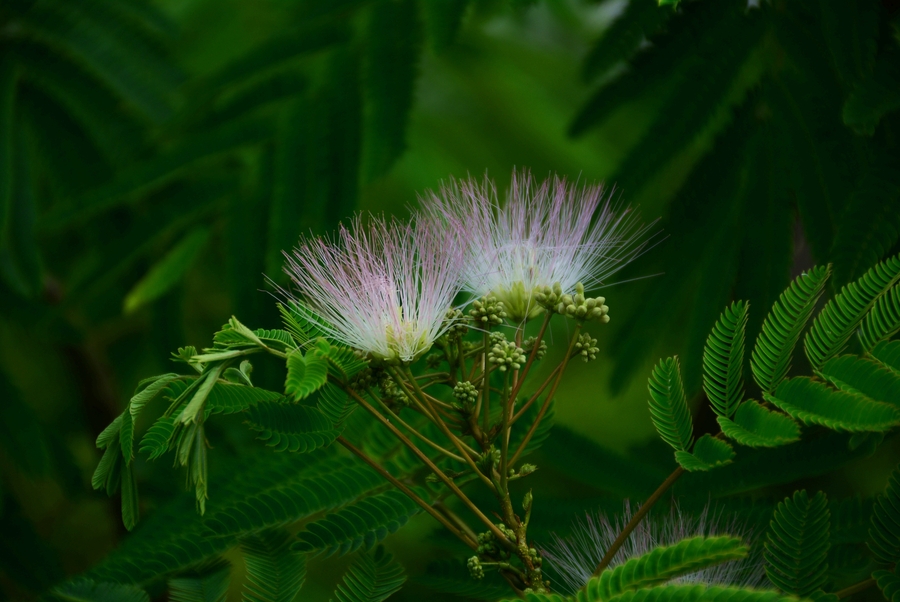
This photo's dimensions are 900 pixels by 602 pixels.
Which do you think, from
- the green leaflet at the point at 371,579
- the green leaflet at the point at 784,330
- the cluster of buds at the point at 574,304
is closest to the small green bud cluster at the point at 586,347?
the cluster of buds at the point at 574,304

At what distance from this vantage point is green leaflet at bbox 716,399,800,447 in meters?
1.08

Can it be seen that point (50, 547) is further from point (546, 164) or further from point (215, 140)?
Answer: point (546, 164)

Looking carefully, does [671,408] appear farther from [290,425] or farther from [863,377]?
[290,425]

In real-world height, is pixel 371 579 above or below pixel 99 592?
above

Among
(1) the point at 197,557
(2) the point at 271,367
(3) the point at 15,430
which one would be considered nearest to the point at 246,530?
(1) the point at 197,557

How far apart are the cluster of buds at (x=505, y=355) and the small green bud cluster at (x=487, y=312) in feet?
0.09

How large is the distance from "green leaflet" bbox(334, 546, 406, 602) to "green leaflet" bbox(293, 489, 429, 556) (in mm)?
62

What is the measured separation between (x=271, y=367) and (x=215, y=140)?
71cm

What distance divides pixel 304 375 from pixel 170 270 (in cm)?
140

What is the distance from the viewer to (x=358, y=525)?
138cm

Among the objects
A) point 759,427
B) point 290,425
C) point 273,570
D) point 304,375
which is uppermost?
point 759,427

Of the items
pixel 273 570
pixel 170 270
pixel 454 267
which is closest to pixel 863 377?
pixel 454 267

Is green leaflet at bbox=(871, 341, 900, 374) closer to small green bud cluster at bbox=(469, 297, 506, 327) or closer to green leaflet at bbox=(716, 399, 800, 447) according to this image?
green leaflet at bbox=(716, 399, 800, 447)

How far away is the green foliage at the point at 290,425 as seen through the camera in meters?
1.23
